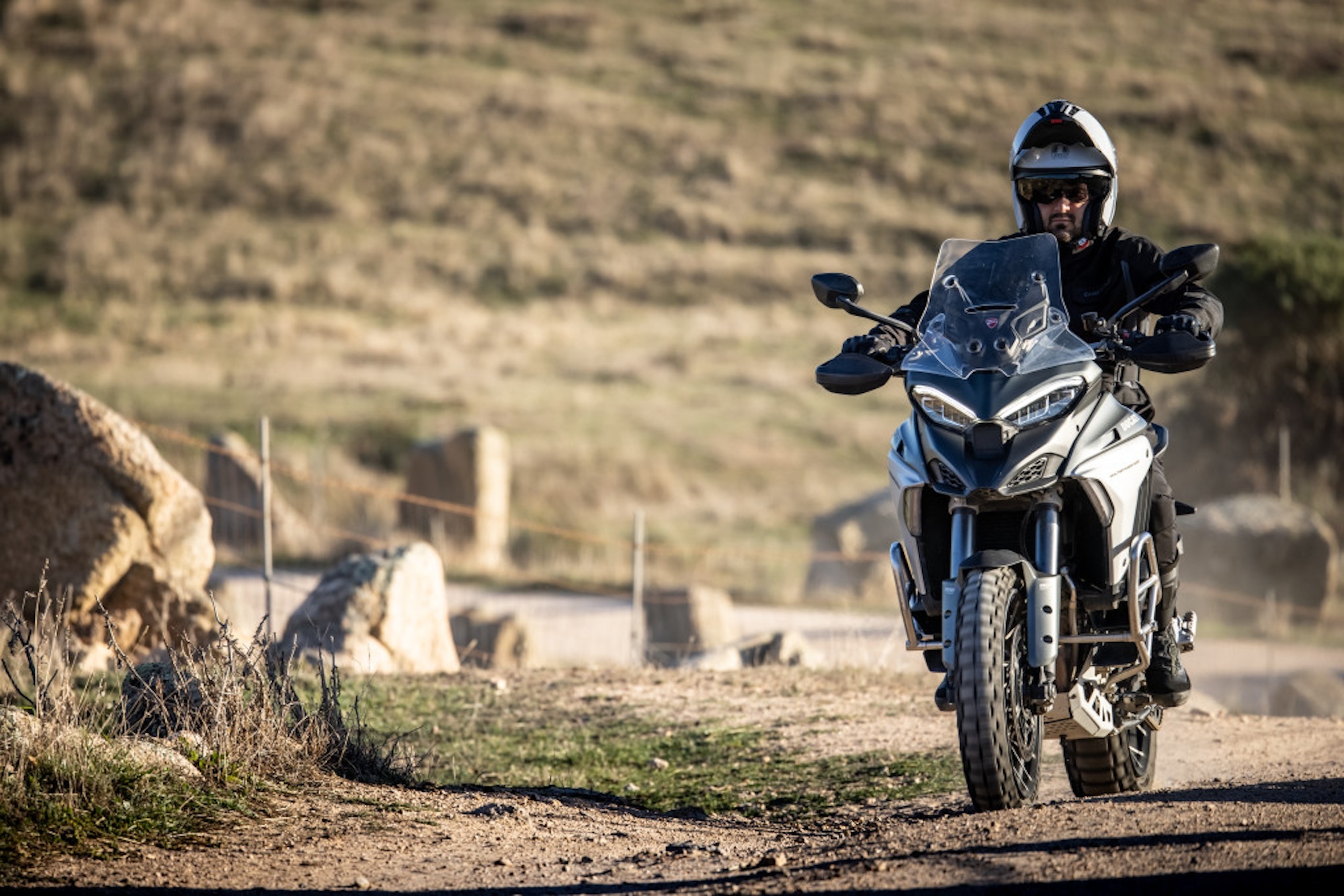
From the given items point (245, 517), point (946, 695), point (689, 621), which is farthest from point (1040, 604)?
point (245, 517)

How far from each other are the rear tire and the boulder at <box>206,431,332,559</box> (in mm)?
13706

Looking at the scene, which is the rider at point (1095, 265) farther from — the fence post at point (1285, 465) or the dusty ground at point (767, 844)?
the fence post at point (1285, 465)

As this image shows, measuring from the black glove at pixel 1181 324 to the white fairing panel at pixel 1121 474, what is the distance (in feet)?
1.12

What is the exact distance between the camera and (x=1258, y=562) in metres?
19.2

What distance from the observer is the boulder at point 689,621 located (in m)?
15.1

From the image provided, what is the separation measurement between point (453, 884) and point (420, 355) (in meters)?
33.2

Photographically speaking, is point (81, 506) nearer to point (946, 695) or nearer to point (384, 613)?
point (384, 613)

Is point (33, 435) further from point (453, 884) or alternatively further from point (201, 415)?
point (201, 415)

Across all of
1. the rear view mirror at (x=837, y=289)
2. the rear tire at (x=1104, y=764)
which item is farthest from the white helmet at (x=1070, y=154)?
the rear tire at (x=1104, y=764)

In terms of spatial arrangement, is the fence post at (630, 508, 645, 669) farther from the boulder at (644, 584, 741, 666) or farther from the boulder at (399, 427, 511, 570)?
the boulder at (399, 427, 511, 570)

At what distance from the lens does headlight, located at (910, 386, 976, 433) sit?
5.55 meters

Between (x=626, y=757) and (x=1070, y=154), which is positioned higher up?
(x=1070, y=154)

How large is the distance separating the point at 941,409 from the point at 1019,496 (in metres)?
0.40

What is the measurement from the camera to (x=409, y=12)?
6931 centimetres
